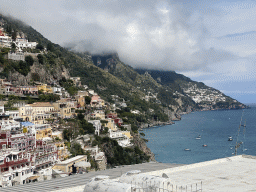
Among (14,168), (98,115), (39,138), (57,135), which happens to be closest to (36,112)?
(57,135)

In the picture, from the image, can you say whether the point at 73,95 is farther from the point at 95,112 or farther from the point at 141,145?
the point at 141,145

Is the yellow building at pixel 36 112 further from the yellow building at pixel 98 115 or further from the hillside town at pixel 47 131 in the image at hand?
the yellow building at pixel 98 115

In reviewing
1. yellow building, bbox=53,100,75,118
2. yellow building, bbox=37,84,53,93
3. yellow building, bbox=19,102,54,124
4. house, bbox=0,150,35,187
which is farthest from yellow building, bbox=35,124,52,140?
yellow building, bbox=37,84,53,93

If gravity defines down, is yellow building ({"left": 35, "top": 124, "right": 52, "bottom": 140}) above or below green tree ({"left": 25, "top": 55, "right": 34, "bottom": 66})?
below

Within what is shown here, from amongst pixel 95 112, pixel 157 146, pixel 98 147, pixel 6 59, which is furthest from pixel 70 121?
pixel 157 146

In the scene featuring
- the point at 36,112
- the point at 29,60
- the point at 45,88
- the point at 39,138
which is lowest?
Result: the point at 39,138

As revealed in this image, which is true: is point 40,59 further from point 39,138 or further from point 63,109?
point 39,138

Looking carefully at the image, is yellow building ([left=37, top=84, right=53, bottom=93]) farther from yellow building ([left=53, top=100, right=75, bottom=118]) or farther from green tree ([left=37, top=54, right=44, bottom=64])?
green tree ([left=37, top=54, right=44, bottom=64])

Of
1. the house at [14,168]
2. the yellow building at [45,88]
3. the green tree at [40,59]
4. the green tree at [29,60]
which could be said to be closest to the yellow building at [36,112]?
the yellow building at [45,88]

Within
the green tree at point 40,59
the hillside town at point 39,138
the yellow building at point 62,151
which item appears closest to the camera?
the hillside town at point 39,138

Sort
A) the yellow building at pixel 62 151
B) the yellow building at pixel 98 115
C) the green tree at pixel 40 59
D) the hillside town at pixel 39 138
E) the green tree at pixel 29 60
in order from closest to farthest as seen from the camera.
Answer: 1. the hillside town at pixel 39 138
2. the yellow building at pixel 62 151
3. the yellow building at pixel 98 115
4. the green tree at pixel 29 60
5. the green tree at pixel 40 59

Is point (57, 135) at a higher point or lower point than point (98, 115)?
lower
